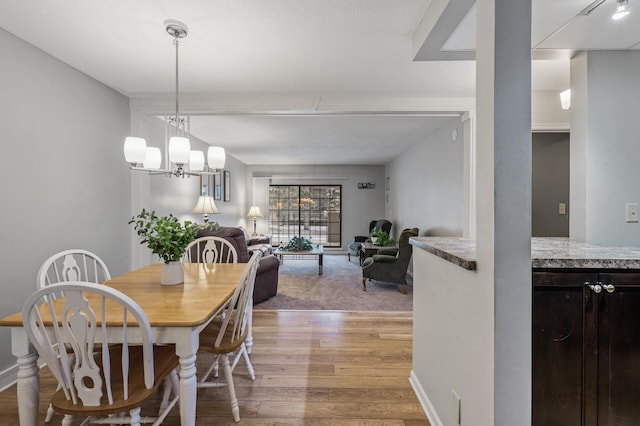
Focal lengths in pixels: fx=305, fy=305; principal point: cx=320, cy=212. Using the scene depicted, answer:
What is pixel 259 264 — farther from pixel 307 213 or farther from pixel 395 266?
pixel 307 213

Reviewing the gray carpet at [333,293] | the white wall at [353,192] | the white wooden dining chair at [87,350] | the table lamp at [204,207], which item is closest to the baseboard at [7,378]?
the white wooden dining chair at [87,350]

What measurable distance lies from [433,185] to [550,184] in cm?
146

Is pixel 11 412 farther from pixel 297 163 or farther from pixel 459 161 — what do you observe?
pixel 297 163

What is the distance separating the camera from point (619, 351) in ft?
3.98

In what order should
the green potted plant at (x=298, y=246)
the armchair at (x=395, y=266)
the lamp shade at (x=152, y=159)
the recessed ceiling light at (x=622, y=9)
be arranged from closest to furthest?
the recessed ceiling light at (x=622, y=9) < the lamp shade at (x=152, y=159) < the armchair at (x=395, y=266) < the green potted plant at (x=298, y=246)

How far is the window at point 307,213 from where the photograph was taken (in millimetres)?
8641

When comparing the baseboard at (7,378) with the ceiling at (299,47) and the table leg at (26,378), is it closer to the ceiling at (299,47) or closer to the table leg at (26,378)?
the table leg at (26,378)

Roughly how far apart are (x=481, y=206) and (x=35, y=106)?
121 inches

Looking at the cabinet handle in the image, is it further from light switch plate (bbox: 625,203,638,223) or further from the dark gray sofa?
the dark gray sofa

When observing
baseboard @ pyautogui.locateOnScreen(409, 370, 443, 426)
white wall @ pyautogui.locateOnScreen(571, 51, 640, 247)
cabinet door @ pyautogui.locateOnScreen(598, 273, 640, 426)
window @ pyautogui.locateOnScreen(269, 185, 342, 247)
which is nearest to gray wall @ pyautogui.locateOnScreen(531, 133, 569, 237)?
white wall @ pyautogui.locateOnScreen(571, 51, 640, 247)

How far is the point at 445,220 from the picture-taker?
13.8 ft

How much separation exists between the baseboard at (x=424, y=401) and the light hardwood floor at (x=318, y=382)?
0.04 meters

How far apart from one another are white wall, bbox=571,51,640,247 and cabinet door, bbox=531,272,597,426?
1.10 m

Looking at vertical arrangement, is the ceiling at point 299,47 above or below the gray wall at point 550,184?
above
